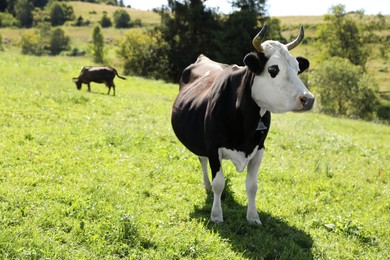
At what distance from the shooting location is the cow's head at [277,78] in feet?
15.1

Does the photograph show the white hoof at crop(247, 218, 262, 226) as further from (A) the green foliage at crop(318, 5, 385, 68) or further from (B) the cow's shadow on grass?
(A) the green foliage at crop(318, 5, 385, 68)

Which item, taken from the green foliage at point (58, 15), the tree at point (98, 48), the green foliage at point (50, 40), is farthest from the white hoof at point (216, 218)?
the green foliage at point (58, 15)

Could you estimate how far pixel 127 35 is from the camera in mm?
51438

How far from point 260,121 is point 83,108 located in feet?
28.8

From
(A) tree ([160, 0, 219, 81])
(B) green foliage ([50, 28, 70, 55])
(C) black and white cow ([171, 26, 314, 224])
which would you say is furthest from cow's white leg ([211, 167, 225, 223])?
(B) green foliage ([50, 28, 70, 55])

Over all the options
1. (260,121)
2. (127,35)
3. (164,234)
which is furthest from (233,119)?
(127,35)

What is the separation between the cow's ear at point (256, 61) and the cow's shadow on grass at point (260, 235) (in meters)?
2.47

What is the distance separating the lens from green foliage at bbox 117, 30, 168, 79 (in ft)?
149

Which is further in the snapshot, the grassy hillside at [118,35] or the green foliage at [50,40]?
the green foliage at [50,40]

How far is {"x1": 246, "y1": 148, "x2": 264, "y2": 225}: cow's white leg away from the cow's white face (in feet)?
4.06

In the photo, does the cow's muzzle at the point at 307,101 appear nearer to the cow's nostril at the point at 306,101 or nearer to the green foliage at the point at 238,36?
the cow's nostril at the point at 306,101

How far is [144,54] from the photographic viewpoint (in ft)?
154

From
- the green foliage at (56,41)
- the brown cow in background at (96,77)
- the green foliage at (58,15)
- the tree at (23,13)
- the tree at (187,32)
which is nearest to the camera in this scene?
the brown cow in background at (96,77)

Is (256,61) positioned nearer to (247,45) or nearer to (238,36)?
(247,45)
